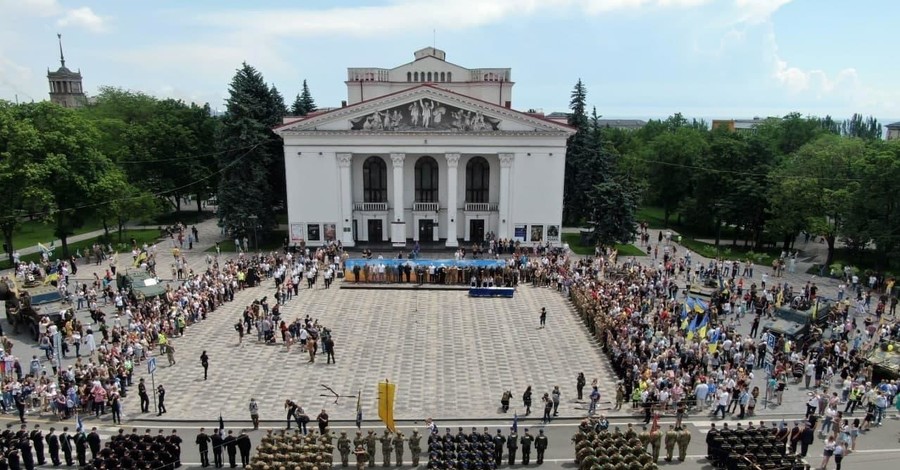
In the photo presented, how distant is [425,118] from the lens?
45656 millimetres

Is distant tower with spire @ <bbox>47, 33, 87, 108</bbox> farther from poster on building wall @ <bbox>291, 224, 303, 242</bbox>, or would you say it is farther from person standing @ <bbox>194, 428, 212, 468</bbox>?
person standing @ <bbox>194, 428, 212, 468</bbox>

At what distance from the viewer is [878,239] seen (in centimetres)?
4022

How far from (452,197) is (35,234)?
4012 centimetres

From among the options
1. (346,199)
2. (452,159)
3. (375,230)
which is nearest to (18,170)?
(346,199)

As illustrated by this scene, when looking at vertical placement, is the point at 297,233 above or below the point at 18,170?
below

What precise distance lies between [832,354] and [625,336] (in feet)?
27.4

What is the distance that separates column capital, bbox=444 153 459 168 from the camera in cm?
4672

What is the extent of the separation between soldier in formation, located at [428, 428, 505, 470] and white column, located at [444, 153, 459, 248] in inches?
1186

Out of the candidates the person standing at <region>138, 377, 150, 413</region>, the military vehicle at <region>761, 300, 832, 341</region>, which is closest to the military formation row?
the person standing at <region>138, 377, 150, 413</region>

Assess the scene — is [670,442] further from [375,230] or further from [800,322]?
[375,230]

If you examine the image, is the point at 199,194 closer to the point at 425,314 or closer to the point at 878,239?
the point at 425,314

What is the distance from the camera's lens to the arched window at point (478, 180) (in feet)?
161

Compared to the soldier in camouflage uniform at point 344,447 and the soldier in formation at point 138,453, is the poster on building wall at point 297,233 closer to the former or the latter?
the soldier in formation at point 138,453

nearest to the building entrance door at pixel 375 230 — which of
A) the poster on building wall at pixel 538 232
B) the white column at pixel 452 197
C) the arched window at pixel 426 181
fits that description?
the arched window at pixel 426 181
